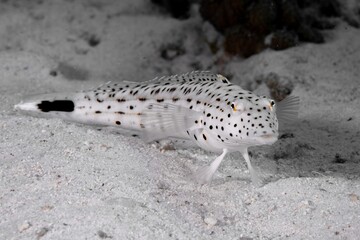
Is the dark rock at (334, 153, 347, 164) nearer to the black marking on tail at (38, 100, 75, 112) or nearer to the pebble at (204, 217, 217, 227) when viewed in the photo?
the pebble at (204, 217, 217, 227)

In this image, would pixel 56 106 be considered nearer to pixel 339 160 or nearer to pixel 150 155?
pixel 150 155

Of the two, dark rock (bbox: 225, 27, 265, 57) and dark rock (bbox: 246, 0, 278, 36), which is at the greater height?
dark rock (bbox: 246, 0, 278, 36)

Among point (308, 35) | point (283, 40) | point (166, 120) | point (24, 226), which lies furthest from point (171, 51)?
point (24, 226)

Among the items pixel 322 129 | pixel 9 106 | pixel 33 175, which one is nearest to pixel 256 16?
pixel 322 129

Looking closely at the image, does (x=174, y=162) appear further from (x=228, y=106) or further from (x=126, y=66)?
(x=126, y=66)

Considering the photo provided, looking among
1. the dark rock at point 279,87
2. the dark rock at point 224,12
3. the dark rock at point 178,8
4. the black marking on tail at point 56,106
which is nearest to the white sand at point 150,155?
the dark rock at point 279,87

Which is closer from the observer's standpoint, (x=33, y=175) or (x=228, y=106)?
(x=33, y=175)

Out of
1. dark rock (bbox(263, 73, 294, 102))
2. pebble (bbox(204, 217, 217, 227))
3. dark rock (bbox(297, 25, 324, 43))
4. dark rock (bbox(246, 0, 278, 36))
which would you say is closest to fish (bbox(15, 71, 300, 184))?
pebble (bbox(204, 217, 217, 227))

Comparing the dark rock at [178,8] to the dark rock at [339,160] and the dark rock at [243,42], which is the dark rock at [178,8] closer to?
the dark rock at [243,42]
